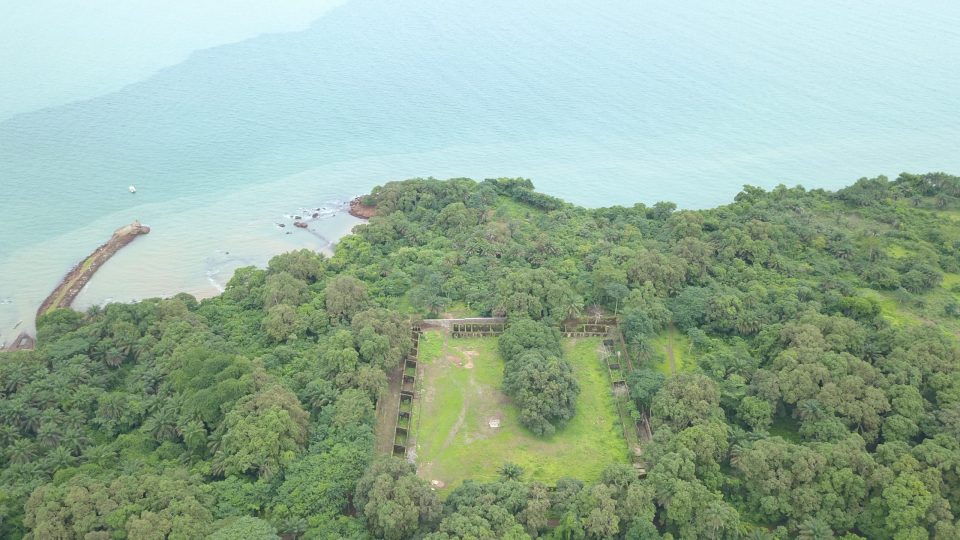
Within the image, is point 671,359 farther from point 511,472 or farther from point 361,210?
point 361,210

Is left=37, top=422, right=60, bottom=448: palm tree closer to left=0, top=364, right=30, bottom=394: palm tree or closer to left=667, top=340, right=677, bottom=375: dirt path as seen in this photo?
left=0, top=364, right=30, bottom=394: palm tree

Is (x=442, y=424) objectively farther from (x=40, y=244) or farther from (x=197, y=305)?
(x=40, y=244)

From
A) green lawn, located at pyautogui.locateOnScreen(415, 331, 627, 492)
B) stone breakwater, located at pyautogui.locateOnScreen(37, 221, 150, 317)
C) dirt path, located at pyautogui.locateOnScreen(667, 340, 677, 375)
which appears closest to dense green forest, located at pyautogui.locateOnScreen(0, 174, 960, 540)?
dirt path, located at pyautogui.locateOnScreen(667, 340, 677, 375)

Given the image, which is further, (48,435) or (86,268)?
(86,268)

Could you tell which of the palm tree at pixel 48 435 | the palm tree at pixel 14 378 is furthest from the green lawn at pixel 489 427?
the palm tree at pixel 14 378

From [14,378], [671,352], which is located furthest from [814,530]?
[14,378]

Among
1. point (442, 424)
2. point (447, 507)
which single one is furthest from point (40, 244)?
point (447, 507)
